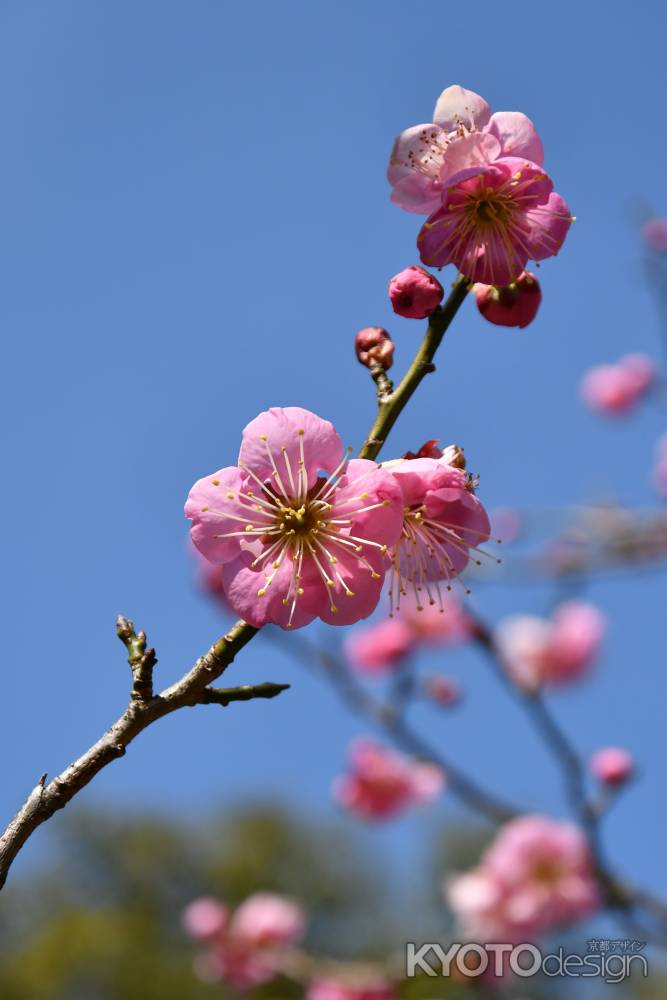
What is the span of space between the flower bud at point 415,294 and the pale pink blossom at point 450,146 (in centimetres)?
12

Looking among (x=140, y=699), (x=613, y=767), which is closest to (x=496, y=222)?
(x=140, y=699)

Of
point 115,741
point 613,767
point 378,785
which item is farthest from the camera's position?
point 378,785

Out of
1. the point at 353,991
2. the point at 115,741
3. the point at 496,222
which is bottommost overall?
the point at 115,741

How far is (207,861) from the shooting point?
13656 millimetres

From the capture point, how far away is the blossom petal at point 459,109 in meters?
1.10

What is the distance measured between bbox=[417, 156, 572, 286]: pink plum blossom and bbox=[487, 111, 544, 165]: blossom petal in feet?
0.10

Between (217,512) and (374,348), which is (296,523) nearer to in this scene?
(217,512)

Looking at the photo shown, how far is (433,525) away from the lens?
0.99 meters

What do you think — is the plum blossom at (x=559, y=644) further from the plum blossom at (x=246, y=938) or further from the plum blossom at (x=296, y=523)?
the plum blossom at (x=296, y=523)

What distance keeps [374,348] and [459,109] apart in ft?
1.01

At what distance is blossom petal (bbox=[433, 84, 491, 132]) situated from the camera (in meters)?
1.10

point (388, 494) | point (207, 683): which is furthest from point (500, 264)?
point (207, 683)

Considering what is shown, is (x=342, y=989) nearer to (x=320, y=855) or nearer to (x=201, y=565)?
(x=201, y=565)

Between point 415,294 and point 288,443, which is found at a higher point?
point 415,294
